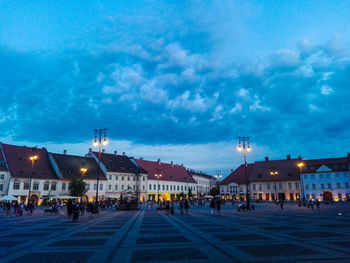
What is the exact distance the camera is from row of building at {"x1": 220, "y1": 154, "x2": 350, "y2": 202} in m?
65.9

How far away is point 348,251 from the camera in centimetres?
882

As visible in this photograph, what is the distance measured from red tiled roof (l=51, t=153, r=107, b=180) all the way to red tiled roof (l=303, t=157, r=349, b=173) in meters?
52.1

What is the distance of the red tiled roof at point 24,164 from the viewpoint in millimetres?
Result: 53469

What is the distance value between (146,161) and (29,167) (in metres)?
37.7

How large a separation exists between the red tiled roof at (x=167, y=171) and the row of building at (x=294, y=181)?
1633cm

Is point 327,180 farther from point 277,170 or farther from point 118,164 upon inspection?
point 118,164

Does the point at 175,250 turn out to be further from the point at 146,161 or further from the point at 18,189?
the point at 146,161

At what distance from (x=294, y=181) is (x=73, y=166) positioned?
55668mm

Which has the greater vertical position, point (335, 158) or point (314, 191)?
point (335, 158)

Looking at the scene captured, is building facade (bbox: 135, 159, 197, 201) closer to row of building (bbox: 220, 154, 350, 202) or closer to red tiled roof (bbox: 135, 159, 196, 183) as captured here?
red tiled roof (bbox: 135, 159, 196, 183)

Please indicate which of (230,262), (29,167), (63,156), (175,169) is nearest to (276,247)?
(230,262)

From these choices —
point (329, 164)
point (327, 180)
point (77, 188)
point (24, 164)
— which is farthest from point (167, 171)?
point (329, 164)

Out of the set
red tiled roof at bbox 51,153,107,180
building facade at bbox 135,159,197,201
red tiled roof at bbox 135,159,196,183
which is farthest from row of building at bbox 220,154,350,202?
red tiled roof at bbox 51,153,107,180

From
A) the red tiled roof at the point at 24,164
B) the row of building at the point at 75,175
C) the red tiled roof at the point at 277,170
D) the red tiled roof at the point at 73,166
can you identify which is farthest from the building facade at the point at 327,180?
the red tiled roof at the point at 24,164
